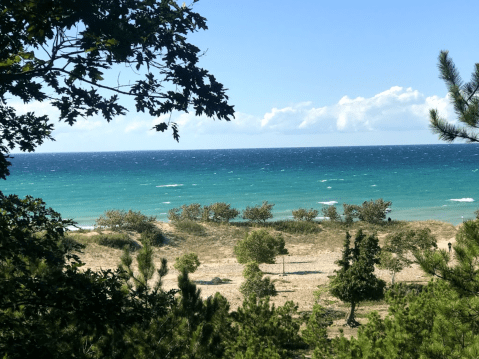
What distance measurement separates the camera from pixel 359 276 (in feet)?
59.6

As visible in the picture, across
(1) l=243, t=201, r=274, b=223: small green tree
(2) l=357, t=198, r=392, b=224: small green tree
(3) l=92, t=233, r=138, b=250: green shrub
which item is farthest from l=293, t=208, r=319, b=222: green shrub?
(3) l=92, t=233, r=138, b=250: green shrub

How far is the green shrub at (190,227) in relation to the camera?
4091 centimetres

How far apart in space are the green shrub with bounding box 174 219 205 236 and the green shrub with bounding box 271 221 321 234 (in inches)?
305

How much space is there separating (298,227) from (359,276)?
25.3 meters

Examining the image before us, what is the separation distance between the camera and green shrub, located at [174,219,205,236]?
40.9 metres

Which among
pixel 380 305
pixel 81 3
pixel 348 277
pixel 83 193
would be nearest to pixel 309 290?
pixel 380 305

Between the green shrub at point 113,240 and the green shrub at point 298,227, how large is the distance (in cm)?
1504

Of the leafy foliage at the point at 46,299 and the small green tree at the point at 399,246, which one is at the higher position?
the leafy foliage at the point at 46,299

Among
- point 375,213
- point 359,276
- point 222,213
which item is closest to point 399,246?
point 359,276

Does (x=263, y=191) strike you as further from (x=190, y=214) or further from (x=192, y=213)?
(x=190, y=214)

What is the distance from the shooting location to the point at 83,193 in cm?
7562

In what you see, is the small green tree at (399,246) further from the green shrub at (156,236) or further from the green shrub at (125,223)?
the green shrub at (125,223)

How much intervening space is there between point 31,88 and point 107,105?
110 cm

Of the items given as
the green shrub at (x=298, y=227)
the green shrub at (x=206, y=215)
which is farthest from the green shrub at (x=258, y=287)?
the green shrub at (x=206, y=215)
